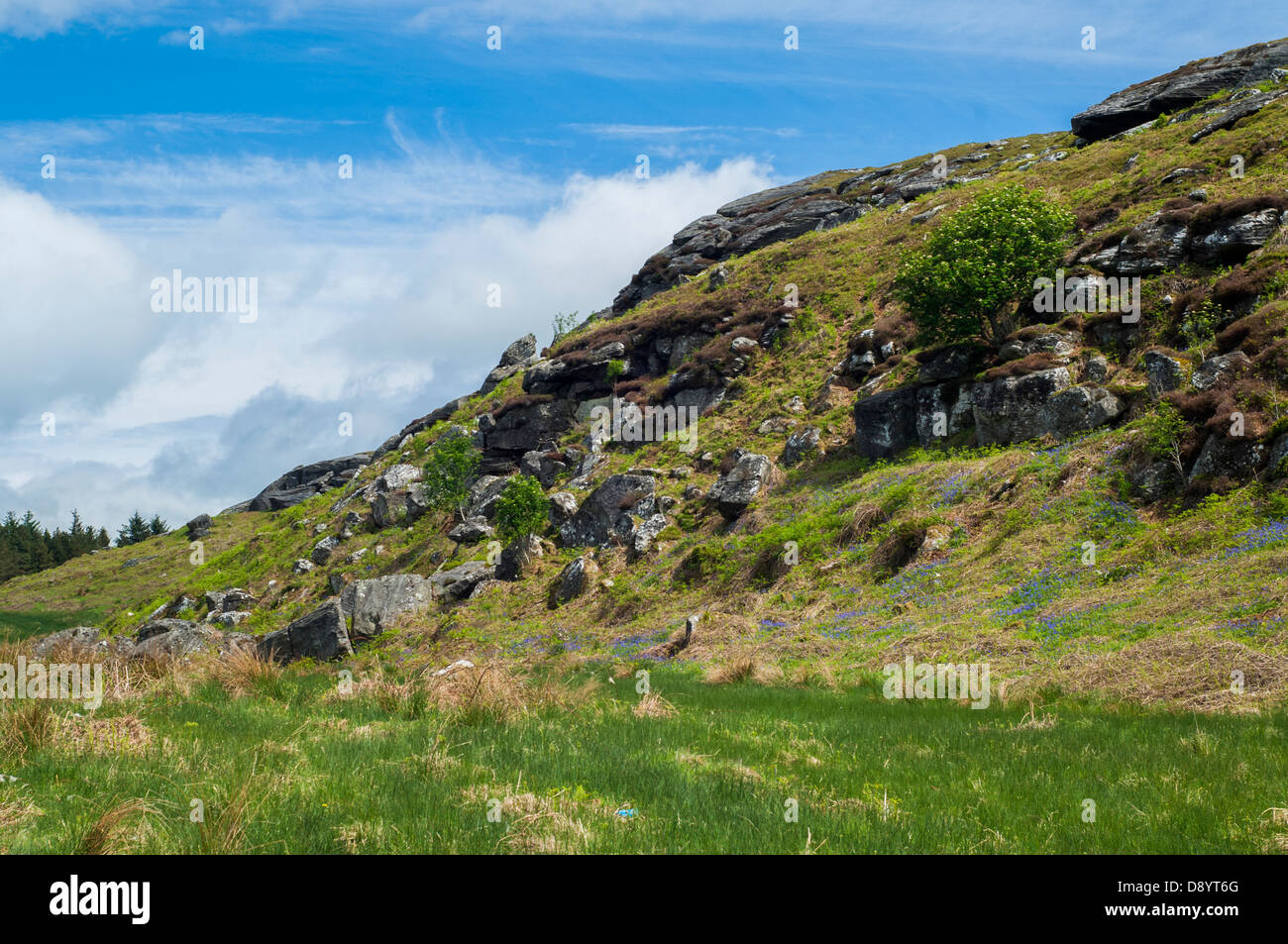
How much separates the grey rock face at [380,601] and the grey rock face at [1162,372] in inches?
1424

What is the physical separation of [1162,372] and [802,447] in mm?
18217

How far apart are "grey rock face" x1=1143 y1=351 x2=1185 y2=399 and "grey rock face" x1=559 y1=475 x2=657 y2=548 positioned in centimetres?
2508

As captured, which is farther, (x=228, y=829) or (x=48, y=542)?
(x=48, y=542)

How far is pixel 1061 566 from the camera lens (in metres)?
22.9

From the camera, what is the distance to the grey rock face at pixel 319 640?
33.3 metres

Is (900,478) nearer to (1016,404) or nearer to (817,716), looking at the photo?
(1016,404)

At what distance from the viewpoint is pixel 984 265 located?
36.0 meters

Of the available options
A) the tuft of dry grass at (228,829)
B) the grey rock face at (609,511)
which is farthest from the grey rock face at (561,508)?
the tuft of dry grass at (228,829)

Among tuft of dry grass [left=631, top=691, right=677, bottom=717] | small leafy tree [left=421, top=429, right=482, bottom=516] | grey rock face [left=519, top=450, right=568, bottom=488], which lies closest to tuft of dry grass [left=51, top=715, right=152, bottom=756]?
tuft of dry grass [left=631, top=691, right=677, bottom=717]

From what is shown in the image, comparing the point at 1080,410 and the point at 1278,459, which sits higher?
the point at 1080,410

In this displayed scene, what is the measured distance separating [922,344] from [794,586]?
15.8 meters

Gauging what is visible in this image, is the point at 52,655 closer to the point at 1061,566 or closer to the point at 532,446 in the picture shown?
the point at 1061,566

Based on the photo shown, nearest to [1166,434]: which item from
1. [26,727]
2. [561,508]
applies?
[26,727]

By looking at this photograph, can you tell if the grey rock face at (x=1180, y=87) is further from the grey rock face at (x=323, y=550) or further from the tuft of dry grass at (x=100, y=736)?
the tuft of dry grass at (x=100, y=736)
